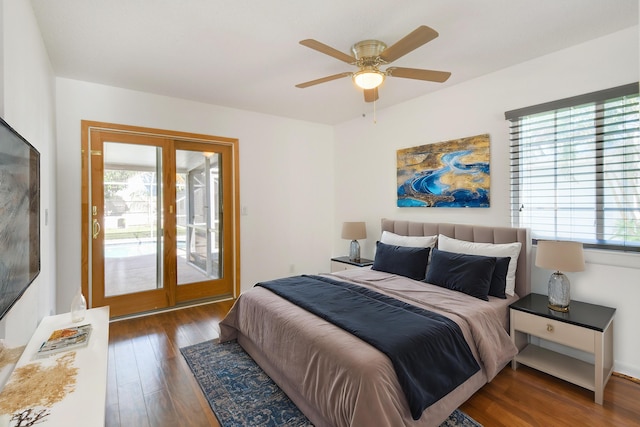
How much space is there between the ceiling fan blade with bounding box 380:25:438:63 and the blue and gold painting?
1512 millimetres

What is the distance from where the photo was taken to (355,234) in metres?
4.17

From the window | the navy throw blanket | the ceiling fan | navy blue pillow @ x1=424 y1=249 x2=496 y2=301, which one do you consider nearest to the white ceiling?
the ceiling fan

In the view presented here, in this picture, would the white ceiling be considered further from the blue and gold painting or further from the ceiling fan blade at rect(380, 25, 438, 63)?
the blue and gold painting

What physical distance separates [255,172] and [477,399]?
139 inches

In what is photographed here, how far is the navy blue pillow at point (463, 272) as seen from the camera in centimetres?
248

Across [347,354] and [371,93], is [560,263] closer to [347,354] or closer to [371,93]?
[347,354]

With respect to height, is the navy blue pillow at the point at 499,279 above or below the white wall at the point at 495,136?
below

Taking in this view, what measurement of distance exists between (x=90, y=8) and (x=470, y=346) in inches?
132

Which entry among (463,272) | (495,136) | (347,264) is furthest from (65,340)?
(495,136)

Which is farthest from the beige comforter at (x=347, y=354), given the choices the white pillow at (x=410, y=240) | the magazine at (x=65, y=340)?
the magazine at (x=65, y=340)

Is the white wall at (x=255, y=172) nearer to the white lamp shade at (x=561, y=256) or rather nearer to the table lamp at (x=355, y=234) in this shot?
the table lamp at (x=355, y=234)

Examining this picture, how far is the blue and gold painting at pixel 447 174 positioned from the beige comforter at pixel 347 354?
→ 43.1 inches

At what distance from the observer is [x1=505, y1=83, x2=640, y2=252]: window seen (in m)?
2.27

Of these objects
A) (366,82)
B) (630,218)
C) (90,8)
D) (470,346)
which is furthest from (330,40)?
(630,218)
